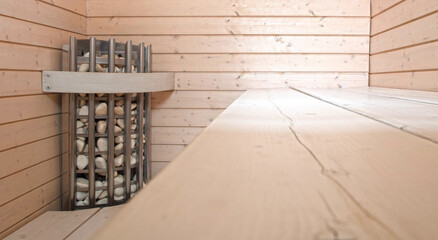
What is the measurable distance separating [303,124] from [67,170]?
7.55 ft

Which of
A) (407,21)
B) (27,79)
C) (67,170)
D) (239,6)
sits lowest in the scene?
(67,170)

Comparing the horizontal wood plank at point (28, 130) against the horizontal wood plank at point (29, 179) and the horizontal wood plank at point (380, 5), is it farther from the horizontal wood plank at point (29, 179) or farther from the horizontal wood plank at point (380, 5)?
the horizontal wood plank at point (380, 5)

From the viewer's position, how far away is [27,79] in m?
2.32

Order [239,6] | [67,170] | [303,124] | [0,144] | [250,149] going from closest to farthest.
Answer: [250,149]
[303,124]
[0,144]
[67,170]
[239,6]

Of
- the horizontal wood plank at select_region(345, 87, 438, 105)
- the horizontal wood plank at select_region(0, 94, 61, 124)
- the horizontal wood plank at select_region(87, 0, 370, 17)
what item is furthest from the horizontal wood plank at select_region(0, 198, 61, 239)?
the horizontal wood plank at select_region(345, 87, 438, 105)

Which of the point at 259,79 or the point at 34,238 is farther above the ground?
the point at 259,79

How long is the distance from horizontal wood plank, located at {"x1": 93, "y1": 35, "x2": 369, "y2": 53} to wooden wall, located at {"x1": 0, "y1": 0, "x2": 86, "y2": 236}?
721 mm

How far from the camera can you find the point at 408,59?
2.41 meters

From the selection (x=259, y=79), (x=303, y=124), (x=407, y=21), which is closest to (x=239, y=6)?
(x=259, y=79)

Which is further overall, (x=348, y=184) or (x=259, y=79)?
(x=259, y=79)

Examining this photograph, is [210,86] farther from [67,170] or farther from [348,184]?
[348,184]

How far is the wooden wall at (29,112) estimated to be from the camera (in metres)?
2.13

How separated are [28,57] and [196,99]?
1314 millimetres

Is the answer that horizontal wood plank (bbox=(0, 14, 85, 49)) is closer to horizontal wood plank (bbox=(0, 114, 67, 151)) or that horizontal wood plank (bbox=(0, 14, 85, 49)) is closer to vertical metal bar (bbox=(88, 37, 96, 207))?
vertical metal bar (bbox=(88, 37, 96, 207))
